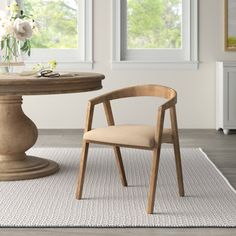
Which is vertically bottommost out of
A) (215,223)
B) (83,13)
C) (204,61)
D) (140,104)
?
(215,223)

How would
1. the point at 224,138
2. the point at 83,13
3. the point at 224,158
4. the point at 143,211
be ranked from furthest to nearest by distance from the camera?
the point at 83,13 < the point at 224,138 < the point at 224,158 < the point at 143,211

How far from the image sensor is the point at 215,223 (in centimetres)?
325

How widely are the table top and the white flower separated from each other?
43cm

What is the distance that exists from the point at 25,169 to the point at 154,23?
10.6 feet

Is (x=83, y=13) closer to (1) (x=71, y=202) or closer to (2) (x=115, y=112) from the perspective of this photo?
(2) (x=115, y=112)

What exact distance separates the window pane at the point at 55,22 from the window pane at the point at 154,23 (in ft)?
2.08

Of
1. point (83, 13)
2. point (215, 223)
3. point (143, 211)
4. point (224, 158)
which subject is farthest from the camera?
point (83, 13)

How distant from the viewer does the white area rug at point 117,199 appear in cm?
331

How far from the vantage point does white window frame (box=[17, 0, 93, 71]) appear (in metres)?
7.02

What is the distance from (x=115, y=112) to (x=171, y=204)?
3462mm

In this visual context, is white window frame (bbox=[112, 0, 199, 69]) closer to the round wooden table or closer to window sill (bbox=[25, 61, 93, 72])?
window sill (bbox=[25, 61, 93, 72])

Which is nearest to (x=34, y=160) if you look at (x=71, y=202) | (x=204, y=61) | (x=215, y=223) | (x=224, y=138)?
(x=71, y=202)

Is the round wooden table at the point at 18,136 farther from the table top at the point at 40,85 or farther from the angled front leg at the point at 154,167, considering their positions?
the angled front leg at the point at 154,167

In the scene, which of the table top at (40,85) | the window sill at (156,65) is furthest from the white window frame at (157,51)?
the table top at (40,85)
